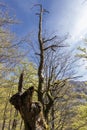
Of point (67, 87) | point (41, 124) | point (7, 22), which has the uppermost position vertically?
point (7, 22)

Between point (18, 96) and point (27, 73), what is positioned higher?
point (18, 96)

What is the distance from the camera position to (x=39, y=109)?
29.1 ft

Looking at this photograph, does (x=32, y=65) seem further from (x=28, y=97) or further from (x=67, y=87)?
(x=28, y=97)

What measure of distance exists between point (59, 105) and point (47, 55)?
6898 millimetres

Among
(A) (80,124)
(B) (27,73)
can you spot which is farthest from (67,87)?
(B) (27,73)

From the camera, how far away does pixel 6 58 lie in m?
15.2

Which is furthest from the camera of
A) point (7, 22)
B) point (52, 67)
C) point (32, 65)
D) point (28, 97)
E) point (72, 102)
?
point (72, 102)

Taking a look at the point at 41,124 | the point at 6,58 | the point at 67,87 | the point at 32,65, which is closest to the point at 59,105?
the point at 67,87

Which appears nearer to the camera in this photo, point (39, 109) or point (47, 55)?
point (39, 109)

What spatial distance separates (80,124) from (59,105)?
3.00m

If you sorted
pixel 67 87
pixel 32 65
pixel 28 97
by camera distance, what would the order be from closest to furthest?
pixel 28 97 < pixel 32 65 < pixel 67 87

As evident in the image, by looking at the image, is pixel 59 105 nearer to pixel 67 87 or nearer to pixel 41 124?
pixel 67 87

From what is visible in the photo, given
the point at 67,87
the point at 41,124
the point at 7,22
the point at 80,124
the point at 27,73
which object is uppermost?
the point at 7,22

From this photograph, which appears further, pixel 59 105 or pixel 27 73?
pixel 59 105
